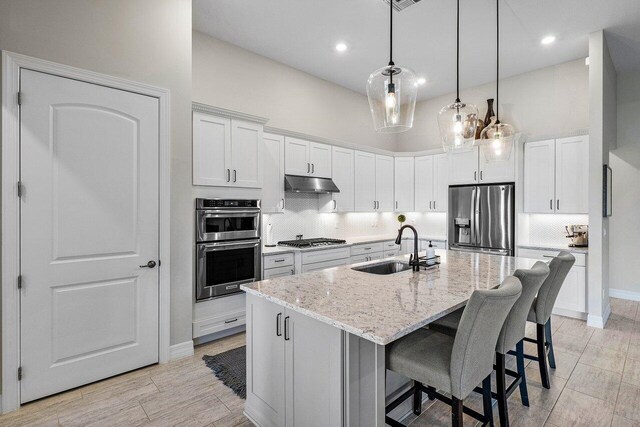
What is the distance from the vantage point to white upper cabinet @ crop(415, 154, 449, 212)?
560 centimetres

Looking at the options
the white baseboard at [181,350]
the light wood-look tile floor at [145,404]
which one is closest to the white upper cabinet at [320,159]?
the white baseboard at [181,350]

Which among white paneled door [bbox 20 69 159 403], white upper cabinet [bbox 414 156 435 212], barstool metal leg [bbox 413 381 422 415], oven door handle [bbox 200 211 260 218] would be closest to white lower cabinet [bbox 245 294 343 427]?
barstool metal leg [bbox 413 381 422 415]

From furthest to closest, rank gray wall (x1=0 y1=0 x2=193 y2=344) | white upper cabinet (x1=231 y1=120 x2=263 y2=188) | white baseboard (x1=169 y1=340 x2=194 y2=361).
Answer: white upper cabinet (x1=231 y1=120 x2=263 y2=188) < white baseboard (x1=169 y1=340 x2=194 y2=361) < gray wall (x1=0 y1=0 x2=193 y2=344)

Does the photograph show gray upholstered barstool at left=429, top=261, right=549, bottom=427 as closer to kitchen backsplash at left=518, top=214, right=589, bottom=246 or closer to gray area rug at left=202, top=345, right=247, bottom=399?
gray area rug at left=202, top=345, right=247, bottom=399

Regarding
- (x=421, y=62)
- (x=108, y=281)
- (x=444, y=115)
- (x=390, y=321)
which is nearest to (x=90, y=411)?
(x=108, y=281)

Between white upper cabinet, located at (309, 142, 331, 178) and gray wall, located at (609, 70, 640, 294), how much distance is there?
14.6 feet

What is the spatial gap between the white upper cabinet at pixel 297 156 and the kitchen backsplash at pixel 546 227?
3230mm

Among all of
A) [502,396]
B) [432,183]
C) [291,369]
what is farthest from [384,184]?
[291,369]

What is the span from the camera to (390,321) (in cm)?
149

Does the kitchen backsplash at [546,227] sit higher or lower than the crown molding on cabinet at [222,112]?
lower

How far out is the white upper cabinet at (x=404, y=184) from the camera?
6.07 m

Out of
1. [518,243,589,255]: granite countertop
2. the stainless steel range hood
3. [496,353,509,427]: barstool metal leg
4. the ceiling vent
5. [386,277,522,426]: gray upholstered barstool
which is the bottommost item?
[496,353,509,427]: barstool metal leg

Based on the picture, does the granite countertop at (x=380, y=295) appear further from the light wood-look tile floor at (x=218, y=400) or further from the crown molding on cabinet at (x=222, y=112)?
the crown molding on cabinet at (x=222, y=112)

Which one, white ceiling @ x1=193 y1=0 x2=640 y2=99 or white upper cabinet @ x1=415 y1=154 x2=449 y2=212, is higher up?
white ceiling @ x1=193 y1=0 x2=640 y2=99
